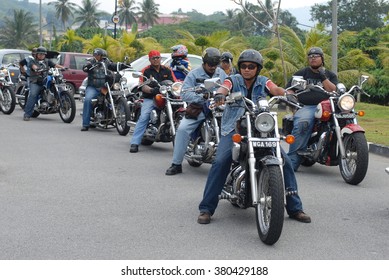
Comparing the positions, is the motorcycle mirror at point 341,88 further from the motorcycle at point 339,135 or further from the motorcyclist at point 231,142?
the motorcyclist at point 231,142

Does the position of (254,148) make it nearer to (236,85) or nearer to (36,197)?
(236,85)

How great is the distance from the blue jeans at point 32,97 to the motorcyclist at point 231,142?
1027 cm

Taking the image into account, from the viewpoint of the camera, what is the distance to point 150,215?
22.4 feet

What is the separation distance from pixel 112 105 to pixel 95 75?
819 mm

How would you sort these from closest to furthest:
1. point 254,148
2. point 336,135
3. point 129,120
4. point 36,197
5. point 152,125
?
1. point 254,148
2. point 36,197
3. point 336,135
4. point 152,125
5. point 129,120

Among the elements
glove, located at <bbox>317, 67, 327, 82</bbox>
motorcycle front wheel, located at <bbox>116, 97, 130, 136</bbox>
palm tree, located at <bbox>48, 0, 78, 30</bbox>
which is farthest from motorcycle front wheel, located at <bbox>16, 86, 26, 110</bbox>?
palm tree, located at <bbox>48, 0, 78, 30</bbox>

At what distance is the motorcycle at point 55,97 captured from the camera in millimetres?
15539

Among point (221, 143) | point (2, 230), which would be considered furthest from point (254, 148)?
point (2, 230)

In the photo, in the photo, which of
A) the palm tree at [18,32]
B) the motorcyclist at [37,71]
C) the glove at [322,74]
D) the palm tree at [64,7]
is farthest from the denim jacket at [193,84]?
the palm tree at [64,7]

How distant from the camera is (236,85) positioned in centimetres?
637

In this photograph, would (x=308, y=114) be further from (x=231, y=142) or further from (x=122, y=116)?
(x=122, y=116)

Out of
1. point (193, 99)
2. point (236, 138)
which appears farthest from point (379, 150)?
point (236, 138)

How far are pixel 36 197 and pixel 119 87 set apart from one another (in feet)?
20.1
